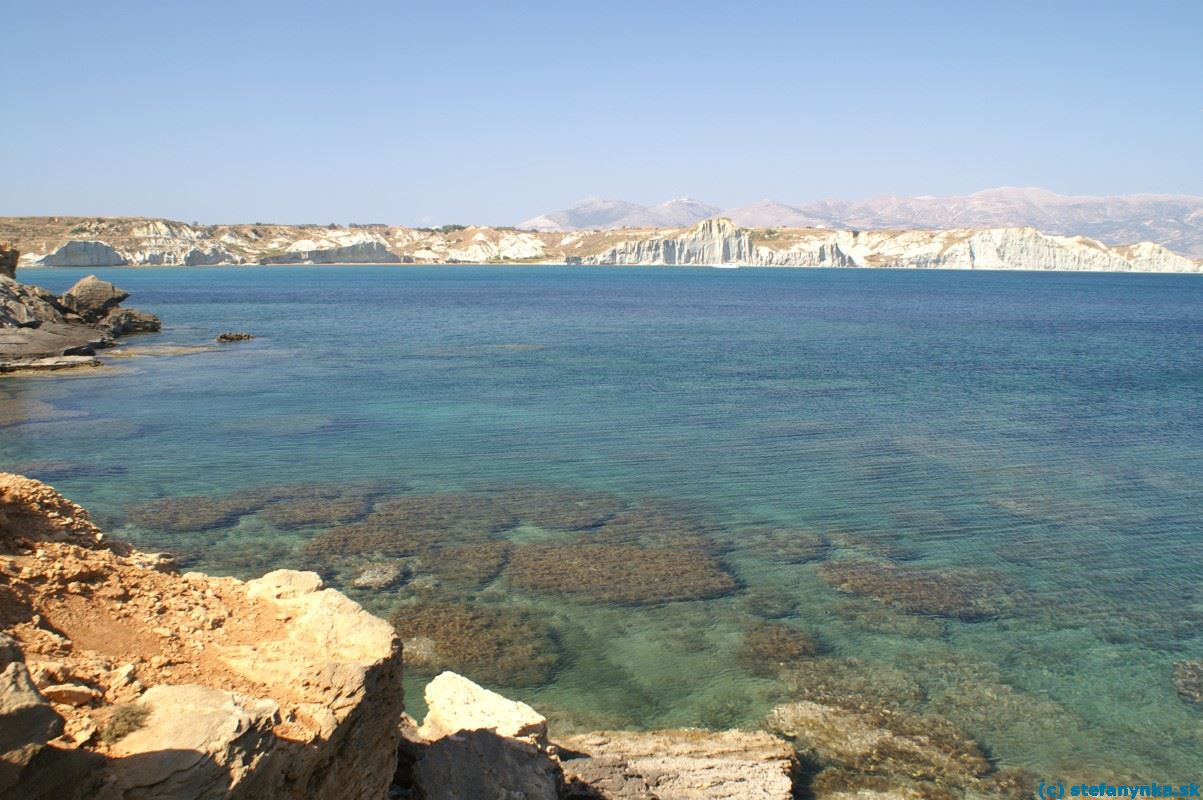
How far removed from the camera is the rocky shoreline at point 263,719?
539 centimetres

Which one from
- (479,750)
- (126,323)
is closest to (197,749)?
(479,750)

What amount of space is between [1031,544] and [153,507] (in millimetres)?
20915

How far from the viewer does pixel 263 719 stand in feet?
19.2

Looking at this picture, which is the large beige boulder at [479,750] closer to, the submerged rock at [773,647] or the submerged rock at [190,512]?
the submerged rock at [773,647]

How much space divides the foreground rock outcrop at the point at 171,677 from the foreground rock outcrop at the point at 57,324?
44061 millimetres

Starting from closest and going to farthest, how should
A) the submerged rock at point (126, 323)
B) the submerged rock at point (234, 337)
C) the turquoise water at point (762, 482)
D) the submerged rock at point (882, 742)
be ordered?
1. the submerged rock at point (882, 742)
2. the turquoise water at point (762, 482)
3. the submerged rock at point (234, 337)
4. the submerged rock at point (126, 323)

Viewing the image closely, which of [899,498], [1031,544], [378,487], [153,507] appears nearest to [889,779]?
[1031,544]

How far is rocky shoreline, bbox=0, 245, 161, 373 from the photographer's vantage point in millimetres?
46250

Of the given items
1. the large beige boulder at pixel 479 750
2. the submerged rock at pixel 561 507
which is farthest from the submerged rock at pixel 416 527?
the large beige boulder at pixel 479 750

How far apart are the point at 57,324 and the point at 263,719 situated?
55.7m

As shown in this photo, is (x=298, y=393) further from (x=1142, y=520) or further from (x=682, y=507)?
(x=1142, y=520)

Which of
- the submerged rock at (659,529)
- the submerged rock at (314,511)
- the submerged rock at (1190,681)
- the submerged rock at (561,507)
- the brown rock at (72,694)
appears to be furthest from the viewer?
Answer: the submerged rock at (561,507)

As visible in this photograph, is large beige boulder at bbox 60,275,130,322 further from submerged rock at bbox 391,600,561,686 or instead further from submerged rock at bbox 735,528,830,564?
submerged rock at bbox 735,528,830,564

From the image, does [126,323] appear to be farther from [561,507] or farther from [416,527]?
[561,507]
